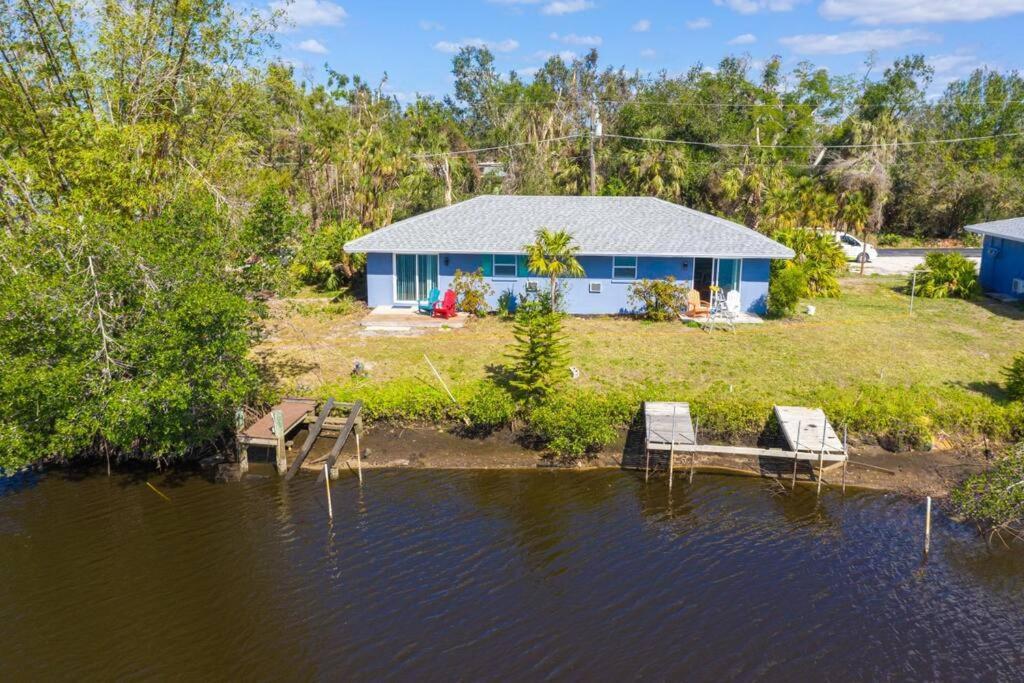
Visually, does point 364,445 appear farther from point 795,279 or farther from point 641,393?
point 795,279

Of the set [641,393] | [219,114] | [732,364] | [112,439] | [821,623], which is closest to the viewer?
[821,623]

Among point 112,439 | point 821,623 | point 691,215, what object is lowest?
point 821,623

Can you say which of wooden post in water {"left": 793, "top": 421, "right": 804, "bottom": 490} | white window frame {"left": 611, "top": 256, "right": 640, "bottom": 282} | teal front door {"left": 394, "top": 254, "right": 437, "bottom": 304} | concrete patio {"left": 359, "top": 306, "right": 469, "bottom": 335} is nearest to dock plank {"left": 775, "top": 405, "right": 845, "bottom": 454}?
wooden post in water {"left": 793, "top": 421, "right": 804, "bottom": 490}

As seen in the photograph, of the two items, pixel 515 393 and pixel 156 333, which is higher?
pixel 156 333

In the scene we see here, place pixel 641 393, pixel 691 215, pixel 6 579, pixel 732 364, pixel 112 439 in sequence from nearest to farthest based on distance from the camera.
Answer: pixel 6 579 → pixel 112 439 → pixel 641 393 → pixel 732 364 → pixel 691 215

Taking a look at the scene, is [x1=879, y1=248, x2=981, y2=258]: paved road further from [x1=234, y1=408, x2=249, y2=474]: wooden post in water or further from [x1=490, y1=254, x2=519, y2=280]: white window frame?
[x1=234, y1=408, x2=249, y2=474]: wooden post in water

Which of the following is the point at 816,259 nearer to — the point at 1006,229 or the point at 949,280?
the point at 949,280

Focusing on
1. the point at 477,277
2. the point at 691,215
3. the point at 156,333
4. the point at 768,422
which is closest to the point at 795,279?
the point at 691,215
